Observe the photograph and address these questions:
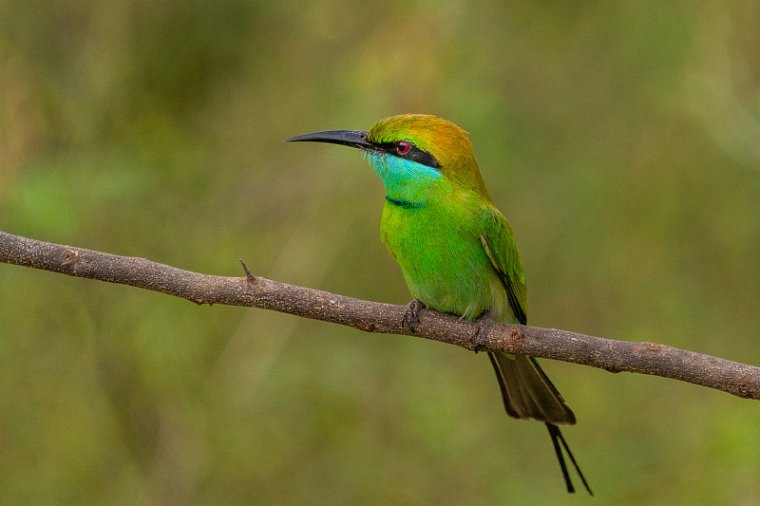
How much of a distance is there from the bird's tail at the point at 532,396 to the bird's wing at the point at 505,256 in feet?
0.60

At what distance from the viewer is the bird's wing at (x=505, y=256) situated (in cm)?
290

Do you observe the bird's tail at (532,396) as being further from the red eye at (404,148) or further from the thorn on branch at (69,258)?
the thorn on branch at (69,258)

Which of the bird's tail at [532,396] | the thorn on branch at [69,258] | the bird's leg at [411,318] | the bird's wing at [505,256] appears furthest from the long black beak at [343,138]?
the thorn on branch at [69,258]

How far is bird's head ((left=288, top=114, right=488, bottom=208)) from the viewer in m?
2.85

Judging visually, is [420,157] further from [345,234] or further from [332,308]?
[345,234]

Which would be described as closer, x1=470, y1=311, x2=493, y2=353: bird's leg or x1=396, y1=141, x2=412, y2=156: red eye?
x1=470, y1=311, x2=493, y2=353: bird's leg

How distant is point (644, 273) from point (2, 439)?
2352mm

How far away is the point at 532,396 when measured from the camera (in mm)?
2828

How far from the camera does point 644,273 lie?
4.24m

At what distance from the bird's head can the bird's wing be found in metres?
0.11

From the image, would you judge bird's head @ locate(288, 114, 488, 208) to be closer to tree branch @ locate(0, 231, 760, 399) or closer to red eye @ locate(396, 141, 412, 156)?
red eye @ locate(396, 141, 412, 156)

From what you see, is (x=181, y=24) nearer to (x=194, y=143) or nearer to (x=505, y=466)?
(x=194, y=143)

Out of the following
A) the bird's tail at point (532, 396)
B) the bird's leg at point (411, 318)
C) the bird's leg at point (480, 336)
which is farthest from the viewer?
the bird's tail at point (532, 396)

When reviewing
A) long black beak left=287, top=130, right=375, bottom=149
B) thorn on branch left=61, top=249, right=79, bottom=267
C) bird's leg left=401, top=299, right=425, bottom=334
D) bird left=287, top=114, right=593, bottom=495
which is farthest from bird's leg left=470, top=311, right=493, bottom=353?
thorn on branch left=61, top=249, right=79, bottom=267
